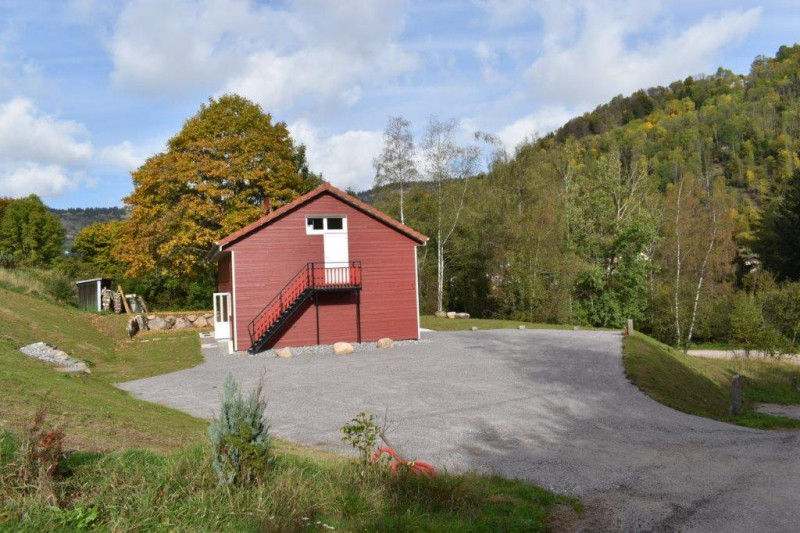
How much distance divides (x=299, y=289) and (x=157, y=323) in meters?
10.0

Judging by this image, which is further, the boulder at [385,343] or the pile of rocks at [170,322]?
the pile of rocks at [170,322]

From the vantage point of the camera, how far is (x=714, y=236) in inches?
1549

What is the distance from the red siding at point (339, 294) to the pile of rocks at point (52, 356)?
6874 mm

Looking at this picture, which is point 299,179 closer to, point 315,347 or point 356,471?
point 315,347

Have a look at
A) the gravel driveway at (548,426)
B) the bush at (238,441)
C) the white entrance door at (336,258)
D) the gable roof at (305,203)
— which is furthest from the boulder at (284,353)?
the bush at (238,441)

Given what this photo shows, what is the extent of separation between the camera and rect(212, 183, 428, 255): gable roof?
23.7 metres

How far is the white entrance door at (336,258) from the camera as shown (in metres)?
24.8

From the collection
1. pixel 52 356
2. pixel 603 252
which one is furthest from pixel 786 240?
pixel 52 356

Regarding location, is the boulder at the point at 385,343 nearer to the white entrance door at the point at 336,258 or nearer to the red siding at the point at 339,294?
the red siding at the point at 339,294

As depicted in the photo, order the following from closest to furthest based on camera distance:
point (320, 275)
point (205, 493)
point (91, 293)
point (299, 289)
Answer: point (205, 493) → point (299, 289) → point (320, 275) → point (91, 293)

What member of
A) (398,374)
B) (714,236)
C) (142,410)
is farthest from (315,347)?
(714,236)

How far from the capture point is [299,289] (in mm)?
24344

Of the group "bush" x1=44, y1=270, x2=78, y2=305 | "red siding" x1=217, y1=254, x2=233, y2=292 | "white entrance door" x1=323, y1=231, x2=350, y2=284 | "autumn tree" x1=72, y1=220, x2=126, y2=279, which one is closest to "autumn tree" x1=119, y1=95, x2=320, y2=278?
"red siding" x1=217, y1=254, x2=233, y2=292

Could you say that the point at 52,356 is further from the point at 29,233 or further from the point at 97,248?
the point at 29,233
